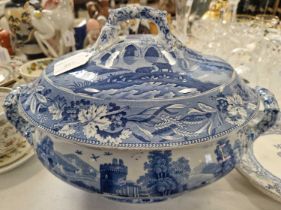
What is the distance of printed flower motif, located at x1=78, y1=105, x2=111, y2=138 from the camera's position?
32 cm

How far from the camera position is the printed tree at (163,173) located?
0.32 meters

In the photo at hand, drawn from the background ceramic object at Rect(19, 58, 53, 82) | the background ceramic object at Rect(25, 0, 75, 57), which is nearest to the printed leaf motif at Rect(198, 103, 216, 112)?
the background ceramic object at Rect(19, 58, 53, 82)

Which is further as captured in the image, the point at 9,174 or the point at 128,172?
the point at 9,174

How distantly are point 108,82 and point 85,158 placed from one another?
8cm

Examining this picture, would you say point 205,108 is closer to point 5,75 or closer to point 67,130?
point 67,130

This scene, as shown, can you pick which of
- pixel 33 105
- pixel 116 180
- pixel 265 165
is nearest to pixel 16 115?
pixel 33 105

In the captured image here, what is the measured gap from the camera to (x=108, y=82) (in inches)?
13.7

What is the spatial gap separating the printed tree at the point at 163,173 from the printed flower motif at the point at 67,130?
8cm

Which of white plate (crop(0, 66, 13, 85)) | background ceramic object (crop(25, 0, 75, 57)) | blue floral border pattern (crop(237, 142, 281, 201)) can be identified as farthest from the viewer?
background ceramic object (crop(25, 0, 75, 57))

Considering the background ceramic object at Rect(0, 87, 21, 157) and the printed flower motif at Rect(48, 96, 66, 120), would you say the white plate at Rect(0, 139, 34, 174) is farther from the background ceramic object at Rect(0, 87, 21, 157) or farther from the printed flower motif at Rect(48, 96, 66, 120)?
the printed flower motif at Rect(48, 96, 66, 120)

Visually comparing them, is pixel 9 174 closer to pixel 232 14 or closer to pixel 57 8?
pixel 57 8

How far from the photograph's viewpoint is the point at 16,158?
0.51 meters

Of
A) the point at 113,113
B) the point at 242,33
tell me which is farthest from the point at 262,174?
the point at 242,33

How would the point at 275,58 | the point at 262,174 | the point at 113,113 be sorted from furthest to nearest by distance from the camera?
the point at 275,58, the point at 262,174, the point at 113,113
